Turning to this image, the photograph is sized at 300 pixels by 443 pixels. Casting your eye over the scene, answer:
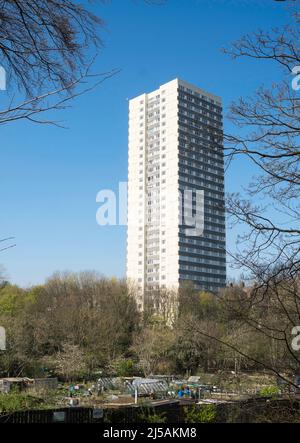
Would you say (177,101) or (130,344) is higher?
(177,101)

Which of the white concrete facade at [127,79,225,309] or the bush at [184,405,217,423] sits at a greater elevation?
the white concrete facade at [127,79,225,309]

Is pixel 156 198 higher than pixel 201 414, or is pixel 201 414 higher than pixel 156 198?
pixel 156 198

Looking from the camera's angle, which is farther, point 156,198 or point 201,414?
point 156,198

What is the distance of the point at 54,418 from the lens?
9.93m

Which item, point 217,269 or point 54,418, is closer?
point 54,418

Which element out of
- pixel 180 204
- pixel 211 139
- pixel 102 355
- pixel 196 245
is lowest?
pixel 102 355

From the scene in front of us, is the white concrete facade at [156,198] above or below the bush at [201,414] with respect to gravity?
above

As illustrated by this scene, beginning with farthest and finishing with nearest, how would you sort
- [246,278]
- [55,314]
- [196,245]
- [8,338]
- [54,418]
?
[196,245] < [55,314] < [8,338] < [54,418] < [246,278]

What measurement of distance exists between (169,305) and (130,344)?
25.2ft

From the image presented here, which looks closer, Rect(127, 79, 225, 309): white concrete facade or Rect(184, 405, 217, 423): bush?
Rect(184, 405, 217, 423): bush

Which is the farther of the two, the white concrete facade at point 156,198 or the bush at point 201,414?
the white concrete facade at point 156,198

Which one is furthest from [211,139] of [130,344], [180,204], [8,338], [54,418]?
[180,204]
